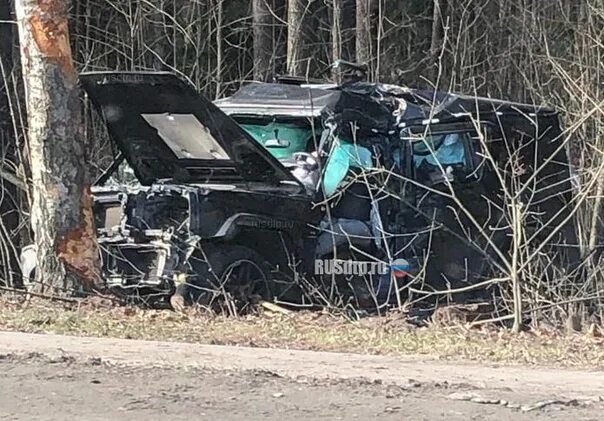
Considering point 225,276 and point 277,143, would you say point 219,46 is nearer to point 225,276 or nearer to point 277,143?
point 277,143

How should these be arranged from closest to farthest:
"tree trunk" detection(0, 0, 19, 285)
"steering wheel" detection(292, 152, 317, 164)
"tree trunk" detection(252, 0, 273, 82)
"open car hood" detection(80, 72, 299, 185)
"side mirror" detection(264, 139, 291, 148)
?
"open car hood" detection(80, 72, 299, 185), "steering wheel" detection(292, 152, 317, 164), "side mirror" detection(264, 139, 291, 148), "tree trunk" detection(0, 0, 19, 285), "tree trunk" detection(252, 0, 273, 82)

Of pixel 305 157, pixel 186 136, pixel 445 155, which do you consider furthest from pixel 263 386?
pixel 445 155

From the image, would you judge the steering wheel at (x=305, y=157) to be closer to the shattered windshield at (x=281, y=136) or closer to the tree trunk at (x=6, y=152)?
the shattered windshield at (x=281, y=136)

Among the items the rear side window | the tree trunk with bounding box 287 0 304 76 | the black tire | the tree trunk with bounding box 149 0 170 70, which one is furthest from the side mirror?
the tree trunk with bounding box 149 0 170 70

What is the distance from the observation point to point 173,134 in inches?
481

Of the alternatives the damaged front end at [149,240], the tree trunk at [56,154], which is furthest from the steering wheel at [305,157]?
the tree trunk at [56,154]

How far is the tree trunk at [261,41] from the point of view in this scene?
2194 cm

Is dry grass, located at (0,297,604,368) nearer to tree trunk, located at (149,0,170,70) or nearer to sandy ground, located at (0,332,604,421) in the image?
sandy ground, located at (0,332,604,421)

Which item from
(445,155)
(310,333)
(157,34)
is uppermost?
(157,34)

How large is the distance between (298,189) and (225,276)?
1241 mm

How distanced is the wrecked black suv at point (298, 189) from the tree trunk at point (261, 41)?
873 cm

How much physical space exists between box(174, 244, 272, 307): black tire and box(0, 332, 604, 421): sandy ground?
2193 mm

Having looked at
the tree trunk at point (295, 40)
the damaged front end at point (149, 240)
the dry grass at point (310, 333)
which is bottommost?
the dry grass at point (310, 333)

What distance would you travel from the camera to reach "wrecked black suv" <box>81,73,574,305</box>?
11.7 m
